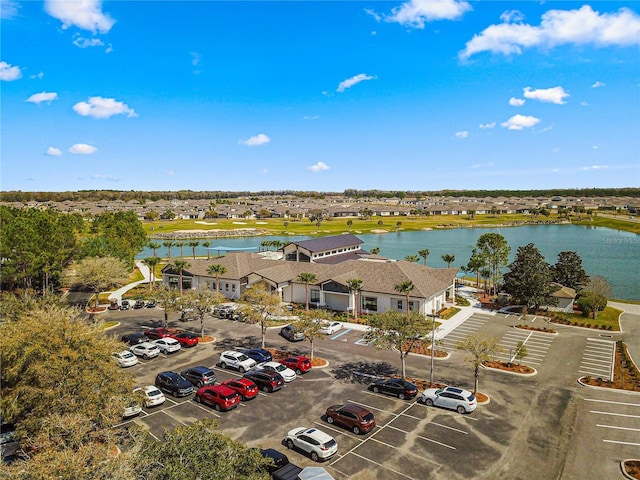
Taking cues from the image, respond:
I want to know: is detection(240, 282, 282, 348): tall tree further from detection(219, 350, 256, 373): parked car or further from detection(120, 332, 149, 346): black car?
detection(120, 332, 149, 346): black car

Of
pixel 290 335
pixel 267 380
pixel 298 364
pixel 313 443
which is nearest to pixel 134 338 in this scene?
pixel 290 335

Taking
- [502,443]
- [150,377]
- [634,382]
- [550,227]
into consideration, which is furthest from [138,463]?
[550,227]

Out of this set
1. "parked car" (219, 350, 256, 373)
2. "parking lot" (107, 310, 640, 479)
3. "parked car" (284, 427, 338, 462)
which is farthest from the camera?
"parked car" (219, 350, 256, 373)

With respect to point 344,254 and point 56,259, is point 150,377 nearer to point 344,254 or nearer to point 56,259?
point 56,259

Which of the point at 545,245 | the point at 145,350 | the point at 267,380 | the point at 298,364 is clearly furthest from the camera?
the point at 545,245

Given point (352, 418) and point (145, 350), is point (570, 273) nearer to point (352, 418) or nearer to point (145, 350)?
point (352, 418)

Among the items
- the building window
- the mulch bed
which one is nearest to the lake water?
the building window

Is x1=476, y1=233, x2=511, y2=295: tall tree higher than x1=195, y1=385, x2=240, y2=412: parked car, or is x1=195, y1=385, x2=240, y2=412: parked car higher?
x1=476, y1=233, x2=511, y2=295: tall tree

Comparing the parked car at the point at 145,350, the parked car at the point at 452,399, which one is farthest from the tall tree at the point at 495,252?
the parked car at the point at 145,350
